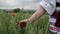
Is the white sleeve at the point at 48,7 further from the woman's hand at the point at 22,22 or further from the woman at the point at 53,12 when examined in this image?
the woman's hand at the point at 22,22

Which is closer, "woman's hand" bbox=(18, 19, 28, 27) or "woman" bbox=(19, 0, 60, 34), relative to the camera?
"woman" bbox=(19, 0, 60, 34)

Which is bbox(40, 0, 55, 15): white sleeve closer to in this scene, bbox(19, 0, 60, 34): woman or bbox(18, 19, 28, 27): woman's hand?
bbox(19, 0, 60, 34): woman

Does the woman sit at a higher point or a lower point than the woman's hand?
higher

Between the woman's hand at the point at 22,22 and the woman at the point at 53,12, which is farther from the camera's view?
the woman's hand at the point at 22,22

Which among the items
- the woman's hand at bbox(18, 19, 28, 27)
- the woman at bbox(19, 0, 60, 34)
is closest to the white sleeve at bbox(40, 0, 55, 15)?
the woman at bbox(19, 0, 60, 34)

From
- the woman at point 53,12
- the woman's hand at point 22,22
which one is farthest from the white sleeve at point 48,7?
the woman's hand at point 22,22

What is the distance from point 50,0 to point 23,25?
0.80 ft

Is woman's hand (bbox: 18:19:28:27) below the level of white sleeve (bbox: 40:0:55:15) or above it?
below

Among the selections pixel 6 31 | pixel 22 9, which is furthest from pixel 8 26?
pixel 22 9

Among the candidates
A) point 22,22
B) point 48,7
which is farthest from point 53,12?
point 22,22

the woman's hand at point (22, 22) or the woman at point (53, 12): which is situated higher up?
the woman at point (53, 12)

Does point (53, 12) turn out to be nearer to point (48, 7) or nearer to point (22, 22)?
point (48, 7)

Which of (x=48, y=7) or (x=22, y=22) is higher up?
(x=48, y=7)

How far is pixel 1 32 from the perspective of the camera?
138cm
